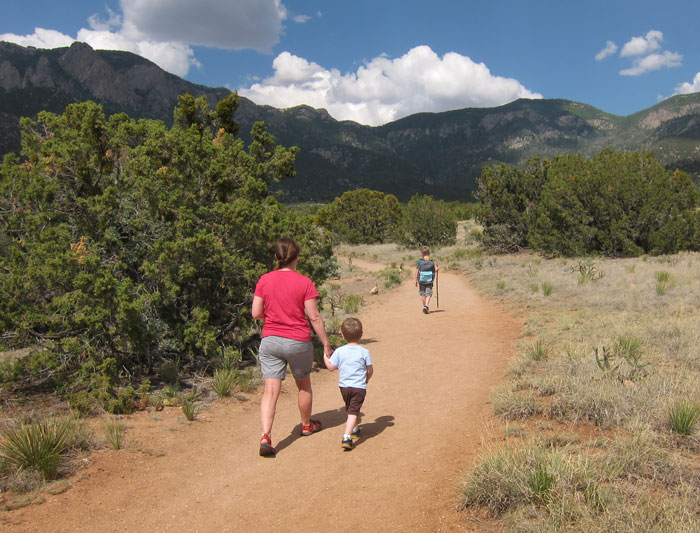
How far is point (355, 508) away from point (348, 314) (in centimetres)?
949

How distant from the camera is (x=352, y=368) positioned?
4.76 meters

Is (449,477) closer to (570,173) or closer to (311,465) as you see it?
(311,465)

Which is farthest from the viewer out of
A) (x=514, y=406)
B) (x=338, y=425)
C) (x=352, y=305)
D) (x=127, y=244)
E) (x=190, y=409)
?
(x=352, y=305)

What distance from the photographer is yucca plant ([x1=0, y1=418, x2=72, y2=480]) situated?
13.0 feet

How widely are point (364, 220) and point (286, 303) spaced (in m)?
39.7

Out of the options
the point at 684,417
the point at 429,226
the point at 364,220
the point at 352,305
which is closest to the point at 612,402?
the point at 684,417

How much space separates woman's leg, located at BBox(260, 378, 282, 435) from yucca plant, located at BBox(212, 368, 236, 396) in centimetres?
216

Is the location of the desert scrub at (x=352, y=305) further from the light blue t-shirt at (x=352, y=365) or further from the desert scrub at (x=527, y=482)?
the desert scrub at (x=527, y=482)

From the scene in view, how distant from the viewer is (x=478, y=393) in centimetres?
607

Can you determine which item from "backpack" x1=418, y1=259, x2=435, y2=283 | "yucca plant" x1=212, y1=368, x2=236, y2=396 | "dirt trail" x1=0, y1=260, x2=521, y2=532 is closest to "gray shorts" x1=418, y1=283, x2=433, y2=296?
"backpack" x1=418, y1=259, x2=435, y2=283

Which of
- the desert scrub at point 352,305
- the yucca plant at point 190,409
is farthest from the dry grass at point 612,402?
the desert scrub at point 352,305

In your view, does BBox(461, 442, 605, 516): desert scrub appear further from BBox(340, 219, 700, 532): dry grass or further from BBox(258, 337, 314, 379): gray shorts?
BBox(258, 337, 314, 379): gray shorts

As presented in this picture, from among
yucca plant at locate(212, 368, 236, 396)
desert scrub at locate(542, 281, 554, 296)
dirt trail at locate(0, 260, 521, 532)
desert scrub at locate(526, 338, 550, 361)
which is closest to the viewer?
dirt trail at locate(0, 260, 521, 532)

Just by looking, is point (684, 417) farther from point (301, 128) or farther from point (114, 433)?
point (301, 128)
